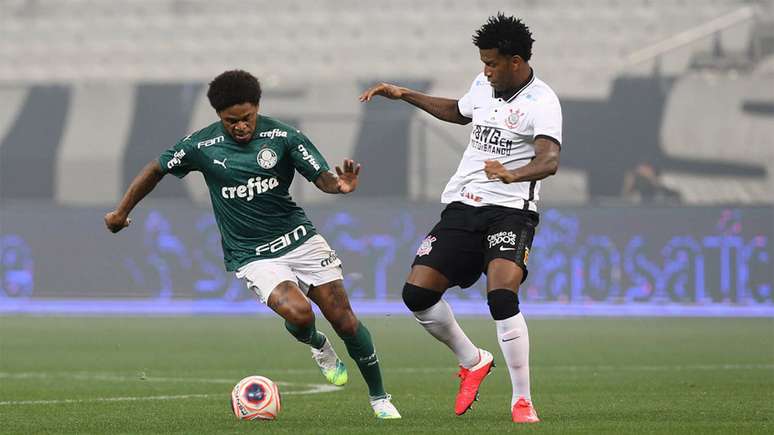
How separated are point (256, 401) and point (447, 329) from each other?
1.15m

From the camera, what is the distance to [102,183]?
74.5 feet

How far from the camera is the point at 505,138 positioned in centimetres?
827

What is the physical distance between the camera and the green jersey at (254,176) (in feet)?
27.6

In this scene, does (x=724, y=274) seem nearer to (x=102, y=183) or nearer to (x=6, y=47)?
(x=102, y=183)

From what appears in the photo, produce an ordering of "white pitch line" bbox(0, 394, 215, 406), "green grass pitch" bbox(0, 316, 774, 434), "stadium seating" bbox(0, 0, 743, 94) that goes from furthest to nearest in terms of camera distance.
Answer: "stadium seating" bbox(0, 0, 743, 94) < "white pitch line" bbox(0, 394, 215, 406) < "green grass pitch" bbox(0, 316, 774, 434)

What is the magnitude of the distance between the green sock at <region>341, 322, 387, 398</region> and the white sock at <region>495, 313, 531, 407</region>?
2.67ft

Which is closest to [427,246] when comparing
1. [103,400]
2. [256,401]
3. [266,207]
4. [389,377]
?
[266,207]

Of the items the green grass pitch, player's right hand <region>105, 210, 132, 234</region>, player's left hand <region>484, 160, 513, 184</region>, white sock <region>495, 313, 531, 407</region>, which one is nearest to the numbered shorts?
white sock <region>495, 313, 531, 407</region>

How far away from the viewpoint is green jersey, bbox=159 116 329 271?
842cm

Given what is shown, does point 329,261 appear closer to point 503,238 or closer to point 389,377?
point 503,238

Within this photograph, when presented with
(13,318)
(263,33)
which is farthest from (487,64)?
(263,33)

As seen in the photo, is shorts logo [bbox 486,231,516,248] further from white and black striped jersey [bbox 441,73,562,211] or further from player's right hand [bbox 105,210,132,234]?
player's right hand [bbox 105,210,132,234]

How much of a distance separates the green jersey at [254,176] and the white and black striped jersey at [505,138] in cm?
81

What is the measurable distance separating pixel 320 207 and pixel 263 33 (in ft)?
22.0
